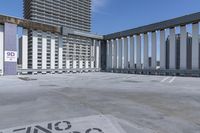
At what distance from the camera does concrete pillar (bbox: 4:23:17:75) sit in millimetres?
26250

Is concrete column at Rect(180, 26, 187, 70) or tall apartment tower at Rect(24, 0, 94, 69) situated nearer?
concrete column at Rect(180, 26, 187, 70)

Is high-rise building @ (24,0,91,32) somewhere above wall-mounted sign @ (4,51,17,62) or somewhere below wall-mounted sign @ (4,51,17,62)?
above

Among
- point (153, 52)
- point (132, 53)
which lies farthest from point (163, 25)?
point (132, 53)

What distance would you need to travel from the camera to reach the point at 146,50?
113 feet

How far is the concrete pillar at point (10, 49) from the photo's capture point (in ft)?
86.1

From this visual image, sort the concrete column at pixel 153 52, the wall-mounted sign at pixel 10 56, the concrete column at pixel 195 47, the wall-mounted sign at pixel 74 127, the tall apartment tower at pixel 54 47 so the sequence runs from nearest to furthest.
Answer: the wall-mounted sign at pixel 74 127 < the wall-mounted sign at pixel 10 56 < the concrete column at pixel 195 47 < the tall apartment tower at pixel 54 47 < the concrete column at pixel 153 52

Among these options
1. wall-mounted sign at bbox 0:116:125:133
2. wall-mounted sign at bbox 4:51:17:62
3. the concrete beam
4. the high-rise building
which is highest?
the high-rise building

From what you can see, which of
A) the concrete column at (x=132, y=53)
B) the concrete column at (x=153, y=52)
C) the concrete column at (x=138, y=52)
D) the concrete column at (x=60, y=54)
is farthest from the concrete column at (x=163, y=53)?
the concrete column at (x=60, y=54)

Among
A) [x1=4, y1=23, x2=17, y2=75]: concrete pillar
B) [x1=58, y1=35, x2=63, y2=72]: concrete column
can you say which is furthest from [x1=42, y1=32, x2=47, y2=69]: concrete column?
[x1=4, y1=23, x2=17, y2=75]: concrete pillar

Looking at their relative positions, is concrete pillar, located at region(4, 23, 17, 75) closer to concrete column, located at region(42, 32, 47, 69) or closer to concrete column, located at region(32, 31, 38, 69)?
concrete column, located at region(32, 31, 38, 69)

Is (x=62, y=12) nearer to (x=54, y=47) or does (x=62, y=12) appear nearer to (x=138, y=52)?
(x=54, y=47)

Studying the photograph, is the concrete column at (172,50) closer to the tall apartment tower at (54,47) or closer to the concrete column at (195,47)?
the concrete column at (195,47)

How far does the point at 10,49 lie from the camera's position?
87.3ft

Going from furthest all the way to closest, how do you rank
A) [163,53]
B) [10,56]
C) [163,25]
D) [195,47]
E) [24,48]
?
[163,53]
[163,25]
[24,48]
[195,47]
[10,56]
